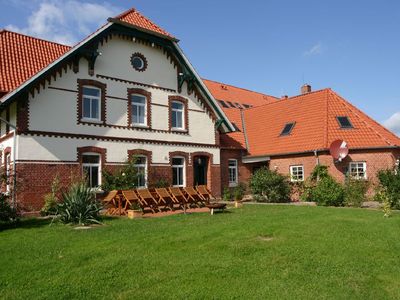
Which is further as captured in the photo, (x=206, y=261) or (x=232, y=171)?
(x=232, y=171)

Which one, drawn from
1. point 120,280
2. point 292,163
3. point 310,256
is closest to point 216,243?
point 310,256

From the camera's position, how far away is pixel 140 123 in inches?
752

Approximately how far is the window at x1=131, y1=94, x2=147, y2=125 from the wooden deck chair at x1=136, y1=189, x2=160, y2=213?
4.29 meters

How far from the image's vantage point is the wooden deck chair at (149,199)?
51.0 ft

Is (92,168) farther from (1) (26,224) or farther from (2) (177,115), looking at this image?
(2) (177,115)

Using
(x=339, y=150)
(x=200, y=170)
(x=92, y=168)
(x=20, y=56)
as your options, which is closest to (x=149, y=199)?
(x=92, y=168)

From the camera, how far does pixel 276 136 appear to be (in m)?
24.9

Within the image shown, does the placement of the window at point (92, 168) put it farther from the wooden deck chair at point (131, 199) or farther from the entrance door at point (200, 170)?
the entrance door at point (200, 170)

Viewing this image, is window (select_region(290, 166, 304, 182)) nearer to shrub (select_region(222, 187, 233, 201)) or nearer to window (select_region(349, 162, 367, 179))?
window (select_region(349, 162, 367, 179))

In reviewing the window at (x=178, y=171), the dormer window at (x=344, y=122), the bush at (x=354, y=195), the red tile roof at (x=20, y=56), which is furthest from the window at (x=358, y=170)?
the red tile roof at (x=20, y=56)

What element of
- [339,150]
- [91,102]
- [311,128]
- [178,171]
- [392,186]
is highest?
[91,102]

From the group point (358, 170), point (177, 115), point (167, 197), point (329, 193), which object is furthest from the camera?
point (358, 170)

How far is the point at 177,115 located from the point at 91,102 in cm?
498

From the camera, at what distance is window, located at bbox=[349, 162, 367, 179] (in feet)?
69.6
